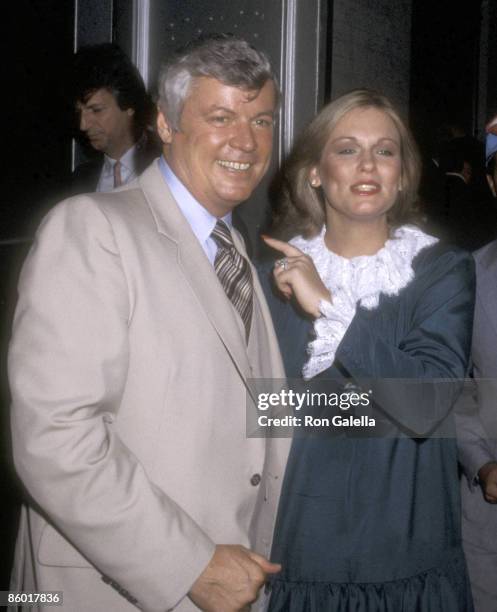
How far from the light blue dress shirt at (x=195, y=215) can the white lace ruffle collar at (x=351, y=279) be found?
27cm

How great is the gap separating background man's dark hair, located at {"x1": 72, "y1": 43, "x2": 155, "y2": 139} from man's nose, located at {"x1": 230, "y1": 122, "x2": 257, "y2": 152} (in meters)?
1.43

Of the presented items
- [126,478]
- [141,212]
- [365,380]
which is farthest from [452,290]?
[126,478]

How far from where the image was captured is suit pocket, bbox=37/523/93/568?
3.54 ft

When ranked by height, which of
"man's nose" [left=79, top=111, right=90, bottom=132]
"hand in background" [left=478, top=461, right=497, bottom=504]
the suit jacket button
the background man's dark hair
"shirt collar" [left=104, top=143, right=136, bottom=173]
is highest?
the background man's dark hair

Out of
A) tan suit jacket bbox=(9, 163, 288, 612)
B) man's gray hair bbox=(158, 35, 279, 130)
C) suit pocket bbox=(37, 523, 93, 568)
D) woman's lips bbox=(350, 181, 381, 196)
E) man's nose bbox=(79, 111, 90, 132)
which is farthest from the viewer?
man's nose bbox=(79, 111, 90, 132)

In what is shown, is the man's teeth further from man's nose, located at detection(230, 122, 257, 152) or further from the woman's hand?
the woman's hand

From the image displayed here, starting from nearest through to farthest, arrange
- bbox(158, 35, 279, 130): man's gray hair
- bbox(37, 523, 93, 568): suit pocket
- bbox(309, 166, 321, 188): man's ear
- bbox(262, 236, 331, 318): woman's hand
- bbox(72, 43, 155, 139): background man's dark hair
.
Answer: bbox(37, 523, 93, 568): suit pocket, bbox(158, 35, 279, 130): man's gray hair, bbox(262, 236, 331, 318): woman's hand, bbox(309, 166, 321, 188): man's ear, bbox(72, 43, 155, 139): background man's dark hair

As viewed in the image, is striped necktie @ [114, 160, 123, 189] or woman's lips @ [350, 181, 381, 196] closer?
woman's lips @ [350, 181, 381, 196]

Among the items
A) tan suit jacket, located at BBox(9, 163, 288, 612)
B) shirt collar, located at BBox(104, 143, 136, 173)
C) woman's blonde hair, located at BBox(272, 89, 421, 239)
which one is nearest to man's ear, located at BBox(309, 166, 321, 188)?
woman's blonde hair, located at BBox(272, 89, 421, 239)

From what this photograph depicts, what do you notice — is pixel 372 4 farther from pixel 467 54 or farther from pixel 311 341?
pixel 467 54

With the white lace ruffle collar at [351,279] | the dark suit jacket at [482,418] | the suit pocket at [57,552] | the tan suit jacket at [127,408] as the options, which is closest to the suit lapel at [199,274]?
the tan suit jacket at [127,408]

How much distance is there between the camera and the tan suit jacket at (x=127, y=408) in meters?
0.97

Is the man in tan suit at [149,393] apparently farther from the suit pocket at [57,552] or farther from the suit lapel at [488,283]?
the suit lapel at [488,283]

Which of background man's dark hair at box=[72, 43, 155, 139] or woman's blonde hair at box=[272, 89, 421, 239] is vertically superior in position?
background man's dark hair at box=[72, 43, 155, 139]
